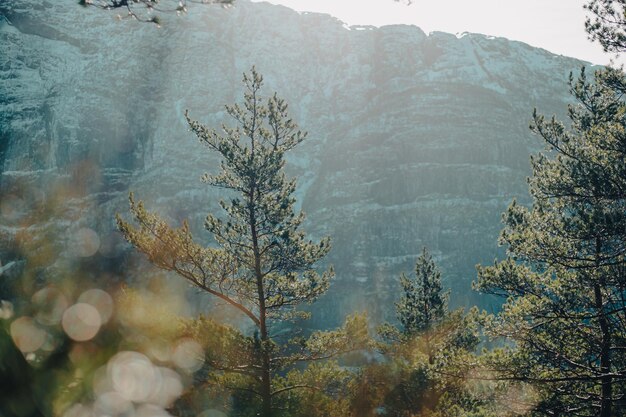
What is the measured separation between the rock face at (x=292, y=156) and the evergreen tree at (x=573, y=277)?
124548 millimetres

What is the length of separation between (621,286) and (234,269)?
11.2 m

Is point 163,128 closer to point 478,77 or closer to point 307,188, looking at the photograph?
point 307,188

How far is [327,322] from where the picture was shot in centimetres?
13750

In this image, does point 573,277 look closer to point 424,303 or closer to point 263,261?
point 263,261

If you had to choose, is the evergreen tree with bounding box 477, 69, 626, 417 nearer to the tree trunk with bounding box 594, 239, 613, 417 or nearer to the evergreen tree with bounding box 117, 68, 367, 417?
the tree trunk with bounding box 594, 239, 613, 417

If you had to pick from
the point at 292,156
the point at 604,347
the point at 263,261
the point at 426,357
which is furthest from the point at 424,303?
the point at 292,156

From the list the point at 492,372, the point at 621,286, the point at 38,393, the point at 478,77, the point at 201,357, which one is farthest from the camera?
the point at 478,77

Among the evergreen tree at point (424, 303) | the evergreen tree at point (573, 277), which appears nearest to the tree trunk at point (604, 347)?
the evergreen tree at point (573, 277)

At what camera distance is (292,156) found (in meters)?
182

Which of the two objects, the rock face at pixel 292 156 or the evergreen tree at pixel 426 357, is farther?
the rock face at pixel 292 156

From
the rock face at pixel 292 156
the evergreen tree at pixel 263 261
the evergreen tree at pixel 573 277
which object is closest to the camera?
the evergreen tree at pixel 573 277

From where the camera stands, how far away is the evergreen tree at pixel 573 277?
11.0 meters

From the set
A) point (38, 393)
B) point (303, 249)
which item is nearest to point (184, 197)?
point (303, 249)

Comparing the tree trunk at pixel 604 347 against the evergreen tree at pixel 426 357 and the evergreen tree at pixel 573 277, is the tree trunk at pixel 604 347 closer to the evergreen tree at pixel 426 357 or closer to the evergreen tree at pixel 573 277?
the evergreen tree at pixel 573 277
